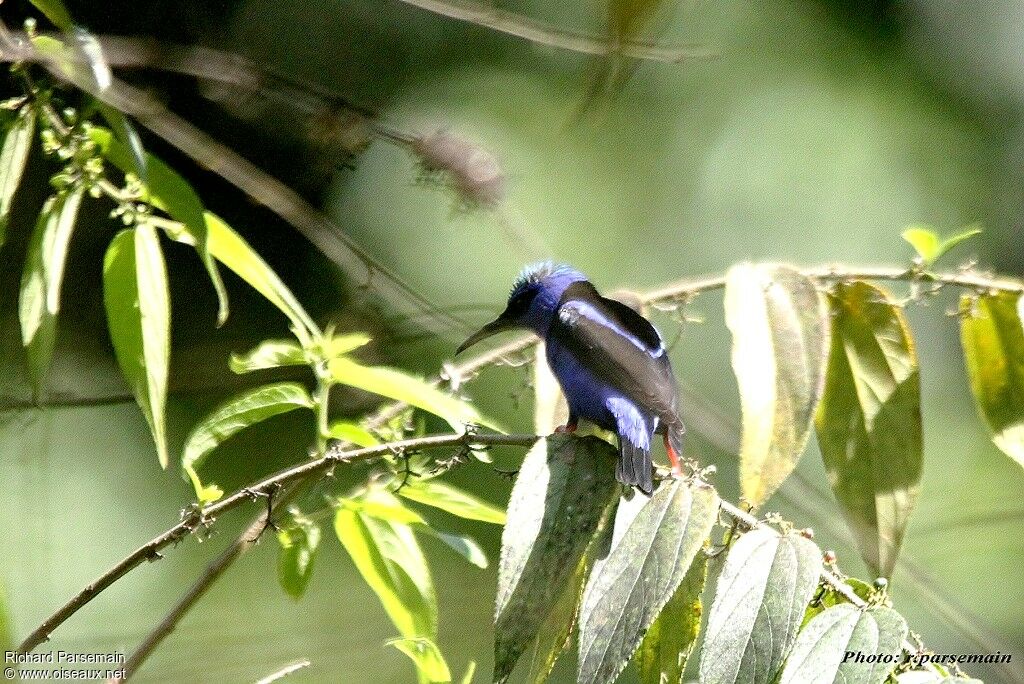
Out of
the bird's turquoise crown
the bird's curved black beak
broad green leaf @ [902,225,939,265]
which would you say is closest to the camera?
broad green leaf @ [902,225,939,265]

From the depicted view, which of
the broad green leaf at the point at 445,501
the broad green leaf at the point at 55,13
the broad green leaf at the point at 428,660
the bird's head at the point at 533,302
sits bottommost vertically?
the broad green leaf at the point at 428,660

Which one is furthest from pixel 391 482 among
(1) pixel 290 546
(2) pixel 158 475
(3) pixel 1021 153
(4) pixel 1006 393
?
(3) pixel 1021 153

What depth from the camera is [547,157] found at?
16.6 ft

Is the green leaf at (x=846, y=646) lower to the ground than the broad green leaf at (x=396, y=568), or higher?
lower

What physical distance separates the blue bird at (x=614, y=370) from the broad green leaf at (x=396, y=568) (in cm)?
42

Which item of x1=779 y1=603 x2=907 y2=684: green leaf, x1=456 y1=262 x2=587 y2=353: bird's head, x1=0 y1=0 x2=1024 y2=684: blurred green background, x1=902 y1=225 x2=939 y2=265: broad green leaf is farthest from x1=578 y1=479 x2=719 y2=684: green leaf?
x1=456 y1=262 x2=587 y2=353: bird's head

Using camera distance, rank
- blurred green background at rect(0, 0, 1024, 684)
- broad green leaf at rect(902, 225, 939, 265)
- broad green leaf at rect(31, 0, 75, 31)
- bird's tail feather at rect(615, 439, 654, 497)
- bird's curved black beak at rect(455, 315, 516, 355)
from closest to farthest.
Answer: bird's tail feather at rect(615, 439, 654, 497)
broad green leaf at rect(31, 0, 75, 31)
broad green leaf at rect(902, 225, 939, 265)
bird's curved black beak at rect(455, 315, 516, 355)
blurred green background at rect(0, 0, 1024, 684)

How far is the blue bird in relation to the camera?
2176mm

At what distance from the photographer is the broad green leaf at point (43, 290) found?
156cm

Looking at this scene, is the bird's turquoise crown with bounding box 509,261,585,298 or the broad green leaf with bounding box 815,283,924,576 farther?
the bird's turquoise crown with bounding box 509,261,585,298

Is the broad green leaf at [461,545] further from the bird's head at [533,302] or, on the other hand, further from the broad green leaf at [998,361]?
the bird's head at [533,302]

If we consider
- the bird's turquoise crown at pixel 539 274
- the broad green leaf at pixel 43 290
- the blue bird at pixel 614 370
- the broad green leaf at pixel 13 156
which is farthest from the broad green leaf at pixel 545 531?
the bird's turquoise crown at pixel 539 274

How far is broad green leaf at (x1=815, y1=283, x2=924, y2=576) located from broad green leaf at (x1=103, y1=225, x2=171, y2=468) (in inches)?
42.3

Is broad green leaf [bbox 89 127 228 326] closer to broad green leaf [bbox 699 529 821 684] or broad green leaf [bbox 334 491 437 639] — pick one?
broad green leaf [bbox 334 491 437 639]
